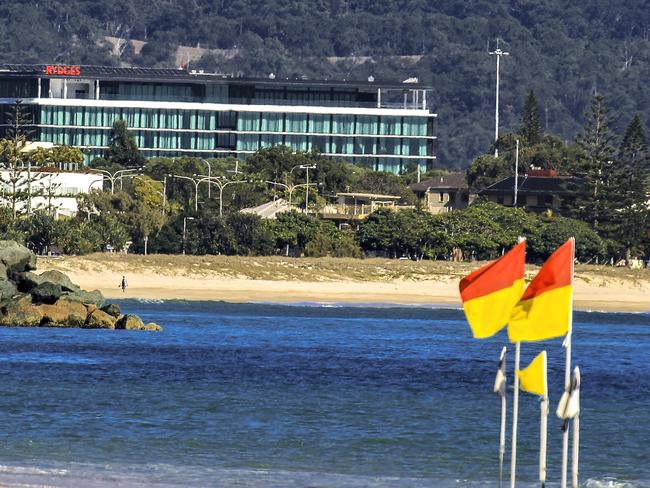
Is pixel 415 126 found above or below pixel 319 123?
above

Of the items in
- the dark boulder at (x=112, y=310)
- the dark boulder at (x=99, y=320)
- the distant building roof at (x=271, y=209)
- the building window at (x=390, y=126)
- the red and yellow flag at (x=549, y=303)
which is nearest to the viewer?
the red and yellow flag at (x=549, y=303)

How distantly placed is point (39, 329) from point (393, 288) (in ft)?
106

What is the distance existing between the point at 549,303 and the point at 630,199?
10189 centimetres

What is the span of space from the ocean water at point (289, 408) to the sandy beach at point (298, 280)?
17.2m

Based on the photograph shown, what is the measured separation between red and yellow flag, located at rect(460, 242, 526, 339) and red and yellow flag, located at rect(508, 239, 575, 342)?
18 centimetres

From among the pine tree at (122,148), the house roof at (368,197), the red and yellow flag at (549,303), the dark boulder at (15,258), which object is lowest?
the dark boulder at (15,258)

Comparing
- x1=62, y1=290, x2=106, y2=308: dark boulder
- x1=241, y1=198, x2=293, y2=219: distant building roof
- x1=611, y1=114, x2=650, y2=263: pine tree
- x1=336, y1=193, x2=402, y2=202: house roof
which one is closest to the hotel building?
x1=336, y1=193, x2=402, y2=202: house roof

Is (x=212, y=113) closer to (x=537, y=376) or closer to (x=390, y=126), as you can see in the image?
(x=390, y=126)

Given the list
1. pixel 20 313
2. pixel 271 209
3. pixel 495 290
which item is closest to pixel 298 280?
pixel 271 209

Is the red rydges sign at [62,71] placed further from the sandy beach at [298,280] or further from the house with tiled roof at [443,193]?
the sandy beach at [298,280]

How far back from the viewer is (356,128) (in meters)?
194

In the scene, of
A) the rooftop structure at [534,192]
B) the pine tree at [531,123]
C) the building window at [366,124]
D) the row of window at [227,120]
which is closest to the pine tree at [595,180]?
the rooftop structure at [534,192]

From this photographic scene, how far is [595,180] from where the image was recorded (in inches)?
4870

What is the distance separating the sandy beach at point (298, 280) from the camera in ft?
302
